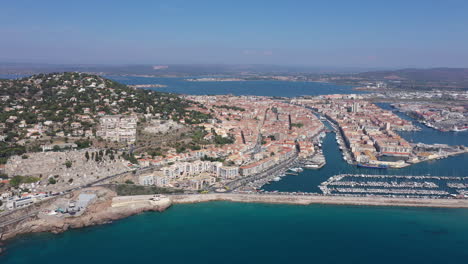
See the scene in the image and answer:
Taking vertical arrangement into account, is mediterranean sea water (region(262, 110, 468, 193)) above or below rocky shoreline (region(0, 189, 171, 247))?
above

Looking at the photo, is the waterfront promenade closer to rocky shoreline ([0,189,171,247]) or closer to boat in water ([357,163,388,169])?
rocky shoreline ([0,189,171,247])

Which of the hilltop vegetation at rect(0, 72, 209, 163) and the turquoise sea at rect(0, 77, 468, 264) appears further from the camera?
the hilltop vegetation at rect(0, 72, 209, 163)

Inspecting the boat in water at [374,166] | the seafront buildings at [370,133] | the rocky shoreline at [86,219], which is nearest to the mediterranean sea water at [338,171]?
the boat in water at [374,166]

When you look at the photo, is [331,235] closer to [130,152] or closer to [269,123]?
[130,152]

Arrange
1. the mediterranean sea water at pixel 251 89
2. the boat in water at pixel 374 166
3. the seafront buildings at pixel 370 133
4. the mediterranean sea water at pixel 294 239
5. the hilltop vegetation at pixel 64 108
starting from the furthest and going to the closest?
the mediterranean sea water at pixel 251 89 → the seafront buildings at pixel 370 133 → the boat in water at pixel 374 166 → the hilltop vegetation at pixel 64 108 → the mediterranean sea water at pixel 294 239

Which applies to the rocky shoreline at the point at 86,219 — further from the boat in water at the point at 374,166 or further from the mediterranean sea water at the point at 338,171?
the boat in water at the point at 374,166

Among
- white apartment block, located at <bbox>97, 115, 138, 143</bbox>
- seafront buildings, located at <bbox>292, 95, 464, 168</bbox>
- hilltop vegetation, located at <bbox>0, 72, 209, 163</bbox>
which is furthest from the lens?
seafront buildings, located at <bbox>292, 95, 464, 168</bbox>

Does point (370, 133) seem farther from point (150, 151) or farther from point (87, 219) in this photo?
point (87, 219)

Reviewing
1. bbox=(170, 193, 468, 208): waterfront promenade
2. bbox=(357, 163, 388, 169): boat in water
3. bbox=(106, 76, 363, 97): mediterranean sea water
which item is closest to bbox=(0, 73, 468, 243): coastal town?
bbox=(357, 163, 388, 169): boat in water

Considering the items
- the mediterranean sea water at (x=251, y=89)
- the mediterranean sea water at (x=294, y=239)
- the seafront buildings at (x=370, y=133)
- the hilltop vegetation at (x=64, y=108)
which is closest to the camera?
the mediterranean sea water at (x=294, y=239)
